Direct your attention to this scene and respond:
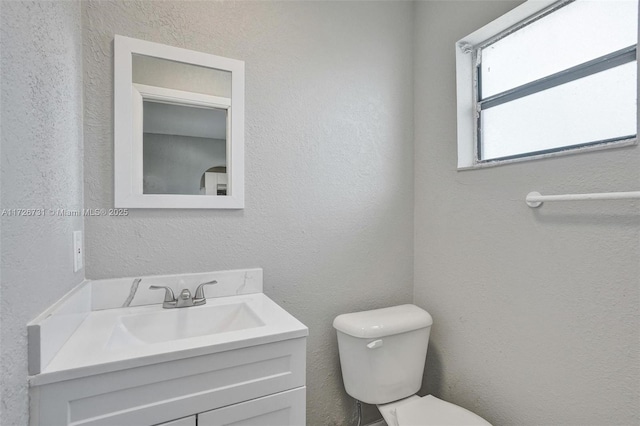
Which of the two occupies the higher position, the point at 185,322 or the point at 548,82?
the point at 548,82

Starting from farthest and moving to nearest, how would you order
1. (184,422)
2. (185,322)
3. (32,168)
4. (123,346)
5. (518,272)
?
(518,272)
(185,322)
(123,346)
(184,422)
(32,168)

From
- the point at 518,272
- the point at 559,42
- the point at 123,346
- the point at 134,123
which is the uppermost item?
the point at 559,42

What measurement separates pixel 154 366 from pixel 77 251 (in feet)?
1.69

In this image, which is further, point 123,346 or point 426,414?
point 426,414

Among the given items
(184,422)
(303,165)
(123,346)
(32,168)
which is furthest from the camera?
(303,165)

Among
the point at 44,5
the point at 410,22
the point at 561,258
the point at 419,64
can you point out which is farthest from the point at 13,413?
the point at 410,22

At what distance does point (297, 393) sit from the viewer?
972 millimetres

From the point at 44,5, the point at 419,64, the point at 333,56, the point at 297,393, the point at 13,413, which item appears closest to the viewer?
the point at 13,413

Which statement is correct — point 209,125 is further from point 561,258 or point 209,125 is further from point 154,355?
point 561,258

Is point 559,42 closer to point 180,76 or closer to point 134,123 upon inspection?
point 180,76

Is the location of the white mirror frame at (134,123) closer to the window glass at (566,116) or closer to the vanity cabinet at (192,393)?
the vanity cabinet at (192,393)

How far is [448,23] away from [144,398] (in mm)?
1913

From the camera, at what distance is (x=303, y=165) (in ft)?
4.95

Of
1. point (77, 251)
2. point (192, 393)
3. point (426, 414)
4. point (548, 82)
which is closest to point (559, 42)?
point (548, 82)
